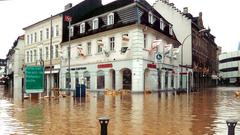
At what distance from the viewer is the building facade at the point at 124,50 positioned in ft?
127

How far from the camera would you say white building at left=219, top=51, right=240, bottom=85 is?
11378cm

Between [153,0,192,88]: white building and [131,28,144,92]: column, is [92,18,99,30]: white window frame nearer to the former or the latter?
[131,28,144,92]: column

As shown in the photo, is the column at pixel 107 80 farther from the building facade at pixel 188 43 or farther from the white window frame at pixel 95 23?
the building facade at pixel 188 43

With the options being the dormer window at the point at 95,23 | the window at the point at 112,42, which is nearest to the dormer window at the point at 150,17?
the window at the point at 112,42

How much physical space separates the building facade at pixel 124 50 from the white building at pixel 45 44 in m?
4.41

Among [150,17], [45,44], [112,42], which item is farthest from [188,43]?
[45,44]

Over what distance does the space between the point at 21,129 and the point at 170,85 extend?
125 feet

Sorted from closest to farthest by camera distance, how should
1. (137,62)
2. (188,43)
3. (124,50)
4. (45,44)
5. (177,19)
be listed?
(137,62) < (124,50) < (177,19) < (45,44) < (188,43)

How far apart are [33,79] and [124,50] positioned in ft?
49.5

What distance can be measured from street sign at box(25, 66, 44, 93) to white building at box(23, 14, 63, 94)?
2210 centimetres

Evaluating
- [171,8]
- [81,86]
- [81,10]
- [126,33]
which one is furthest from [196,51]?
[81,86]

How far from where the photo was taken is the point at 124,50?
39.9m

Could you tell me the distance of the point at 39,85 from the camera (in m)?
27.2

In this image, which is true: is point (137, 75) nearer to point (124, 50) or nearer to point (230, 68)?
point (124, 50)
